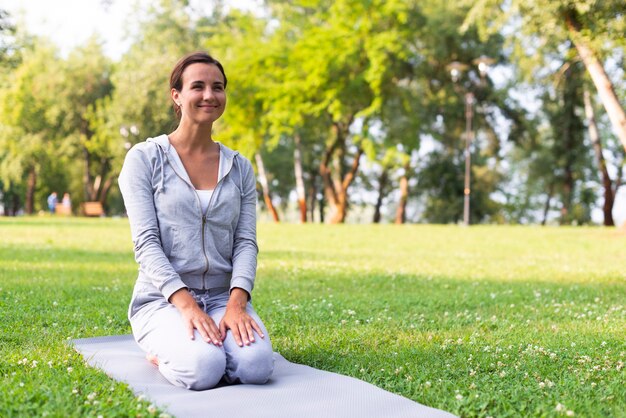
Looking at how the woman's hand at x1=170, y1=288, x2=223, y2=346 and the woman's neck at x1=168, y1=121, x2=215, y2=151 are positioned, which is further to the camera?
the woman's neck at x1=168, y1=121, x2=215, y2=151

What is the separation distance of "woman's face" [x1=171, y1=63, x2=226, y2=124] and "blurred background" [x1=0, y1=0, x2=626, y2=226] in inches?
466

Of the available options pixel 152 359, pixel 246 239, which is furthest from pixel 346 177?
pixel 152 359

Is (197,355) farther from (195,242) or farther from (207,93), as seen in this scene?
(207,93)

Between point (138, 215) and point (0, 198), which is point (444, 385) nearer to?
point (138, 215)

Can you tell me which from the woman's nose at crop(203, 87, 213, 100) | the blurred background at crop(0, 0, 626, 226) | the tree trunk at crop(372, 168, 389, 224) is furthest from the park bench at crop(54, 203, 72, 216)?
the woman's nose at crop(203, 87, 213, 100)

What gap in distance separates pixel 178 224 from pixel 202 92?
0.97 meters

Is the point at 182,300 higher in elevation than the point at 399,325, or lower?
higher

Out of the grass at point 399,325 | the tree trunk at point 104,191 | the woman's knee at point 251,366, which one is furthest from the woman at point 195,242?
the tree trunk at point 104,191

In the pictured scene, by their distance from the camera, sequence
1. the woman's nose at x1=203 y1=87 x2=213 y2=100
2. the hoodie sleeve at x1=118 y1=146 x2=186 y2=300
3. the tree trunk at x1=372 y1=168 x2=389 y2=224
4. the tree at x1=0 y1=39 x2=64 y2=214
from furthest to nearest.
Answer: the tree trunk at x1=372 y1=168 x2=389 y2=224, the tree at x1=0 y1=39 x2=64 y2=214, the woman's nose at x1=203 y1=87 x2=213 y2=100, the hoodie sleeve at x1=118 y1=146 x2=186 y2=300

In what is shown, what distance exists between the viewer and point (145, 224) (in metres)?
5.00

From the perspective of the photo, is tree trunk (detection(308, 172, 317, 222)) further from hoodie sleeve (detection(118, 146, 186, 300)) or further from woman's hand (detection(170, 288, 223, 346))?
woman's hand (detection(170, 288, 223, 346))

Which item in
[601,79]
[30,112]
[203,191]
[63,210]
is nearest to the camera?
[203,191]

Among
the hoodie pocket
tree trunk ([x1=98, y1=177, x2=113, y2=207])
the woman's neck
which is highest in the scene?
tree trunk ([x1=98, y1=177, x2=113, y2=207])

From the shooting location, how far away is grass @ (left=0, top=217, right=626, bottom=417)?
4355 millimetres
